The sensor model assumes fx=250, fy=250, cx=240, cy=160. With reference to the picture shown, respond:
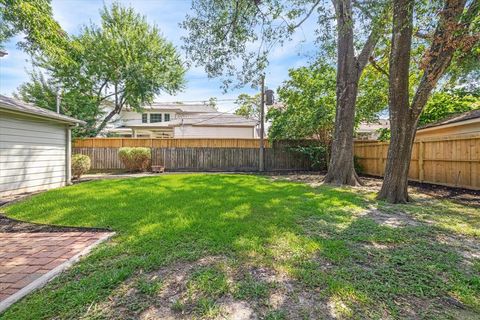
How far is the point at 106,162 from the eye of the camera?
13.9 meters

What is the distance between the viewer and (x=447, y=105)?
1141 centimetres

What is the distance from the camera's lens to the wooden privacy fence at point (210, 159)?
1389 cm

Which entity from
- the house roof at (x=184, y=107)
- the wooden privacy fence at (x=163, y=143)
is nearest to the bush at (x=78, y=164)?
the wooden privacy fence at (x=163, y=143)

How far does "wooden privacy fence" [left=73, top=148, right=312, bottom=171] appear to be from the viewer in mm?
13891

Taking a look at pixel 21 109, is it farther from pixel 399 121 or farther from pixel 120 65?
pixel 120 65

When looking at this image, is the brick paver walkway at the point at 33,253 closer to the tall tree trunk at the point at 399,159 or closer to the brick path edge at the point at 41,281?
the brick path edge at the point at 41,281

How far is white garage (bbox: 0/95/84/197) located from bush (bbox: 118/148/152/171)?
14.2 ft

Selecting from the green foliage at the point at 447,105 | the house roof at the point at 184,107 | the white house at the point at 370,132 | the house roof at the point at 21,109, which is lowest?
the house roof at the point at 21,109

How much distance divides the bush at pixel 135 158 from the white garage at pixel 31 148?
4.34m

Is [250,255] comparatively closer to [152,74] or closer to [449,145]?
[449,145]

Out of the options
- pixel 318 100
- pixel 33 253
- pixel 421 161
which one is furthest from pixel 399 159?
pixel 33 253

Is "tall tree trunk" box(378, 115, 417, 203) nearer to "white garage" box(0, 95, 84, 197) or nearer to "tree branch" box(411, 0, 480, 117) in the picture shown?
"tree branch" box(411, 0, 480, 117)

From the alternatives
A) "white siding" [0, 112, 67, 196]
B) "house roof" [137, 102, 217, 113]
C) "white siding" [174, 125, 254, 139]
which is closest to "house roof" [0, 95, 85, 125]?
"white siding" [0, 112, 67, 196]

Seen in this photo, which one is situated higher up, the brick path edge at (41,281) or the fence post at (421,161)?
the fence post at (421,161)
